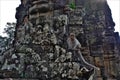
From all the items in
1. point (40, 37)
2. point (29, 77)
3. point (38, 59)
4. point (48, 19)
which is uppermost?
point (48, 19)

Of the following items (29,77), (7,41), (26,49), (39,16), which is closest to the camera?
(29,77)

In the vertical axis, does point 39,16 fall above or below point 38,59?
above

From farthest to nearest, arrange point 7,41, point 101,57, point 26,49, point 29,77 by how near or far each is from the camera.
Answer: point 7,41, point 101,57, point 26,49, point 29,77

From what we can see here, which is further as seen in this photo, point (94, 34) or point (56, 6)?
point (94, 34)

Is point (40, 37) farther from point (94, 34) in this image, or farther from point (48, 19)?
point (94, 34)

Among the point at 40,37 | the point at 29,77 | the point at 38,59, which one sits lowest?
the point at 29,77

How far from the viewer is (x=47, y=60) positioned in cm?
771

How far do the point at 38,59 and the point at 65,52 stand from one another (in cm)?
80

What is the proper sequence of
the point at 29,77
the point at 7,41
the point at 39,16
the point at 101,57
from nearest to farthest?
the point at 29,77, the point at 39,16, the point at 101,57, the point at 7,41

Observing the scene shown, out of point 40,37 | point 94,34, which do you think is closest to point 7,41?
point 94,34

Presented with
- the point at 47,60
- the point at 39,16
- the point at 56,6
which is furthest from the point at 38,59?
the point at 56,6

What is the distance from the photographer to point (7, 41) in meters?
21.5

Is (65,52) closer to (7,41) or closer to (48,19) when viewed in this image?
(48,19)

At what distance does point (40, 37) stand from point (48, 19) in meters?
0.94
